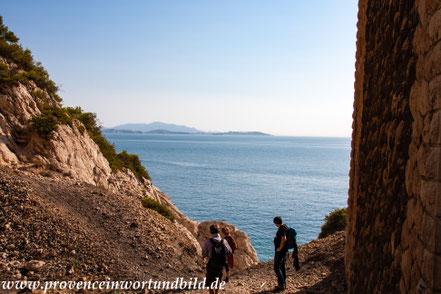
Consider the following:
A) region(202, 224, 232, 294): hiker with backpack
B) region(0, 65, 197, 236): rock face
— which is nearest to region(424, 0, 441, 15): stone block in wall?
region(202, 224, 232, 294): hiker with backpack

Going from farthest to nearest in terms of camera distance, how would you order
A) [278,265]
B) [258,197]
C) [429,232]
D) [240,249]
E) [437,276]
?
[258,197] < [240,249] < [278,265] < [429,232] < [437,276]

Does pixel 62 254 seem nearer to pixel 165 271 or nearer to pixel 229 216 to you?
pixel 165 271

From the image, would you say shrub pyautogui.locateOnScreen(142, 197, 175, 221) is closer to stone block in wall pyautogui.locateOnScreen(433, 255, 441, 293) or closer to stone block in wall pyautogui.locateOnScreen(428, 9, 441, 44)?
stone block in wall pyautogui.locateOnScreen(433, 255, 441, 293)

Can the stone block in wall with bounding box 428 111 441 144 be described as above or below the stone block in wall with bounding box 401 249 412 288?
above

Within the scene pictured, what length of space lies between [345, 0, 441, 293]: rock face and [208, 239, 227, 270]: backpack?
2.99 m

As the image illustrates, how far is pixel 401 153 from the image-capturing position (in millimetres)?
3707

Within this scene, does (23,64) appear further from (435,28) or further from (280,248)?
(435,28)

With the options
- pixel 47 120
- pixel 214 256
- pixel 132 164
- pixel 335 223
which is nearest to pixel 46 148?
pixel 47 120

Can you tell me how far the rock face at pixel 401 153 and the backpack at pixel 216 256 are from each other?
299 cm

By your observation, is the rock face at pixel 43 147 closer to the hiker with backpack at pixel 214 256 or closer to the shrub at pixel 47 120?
the shrub at pixel 47 120

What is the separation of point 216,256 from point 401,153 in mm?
5177

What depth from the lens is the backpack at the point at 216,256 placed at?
25.0ft

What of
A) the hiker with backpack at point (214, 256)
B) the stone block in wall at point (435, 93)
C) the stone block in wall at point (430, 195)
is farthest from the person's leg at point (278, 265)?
the stone block in wall at point (435, 93)

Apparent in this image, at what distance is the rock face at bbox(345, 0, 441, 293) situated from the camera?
2.72 m
